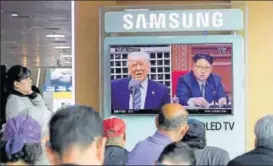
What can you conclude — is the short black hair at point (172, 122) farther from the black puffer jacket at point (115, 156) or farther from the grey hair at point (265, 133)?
the grey hair at point (265, 133)

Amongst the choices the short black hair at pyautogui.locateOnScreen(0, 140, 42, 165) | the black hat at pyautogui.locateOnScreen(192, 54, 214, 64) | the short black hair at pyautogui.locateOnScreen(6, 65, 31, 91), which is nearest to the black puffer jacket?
the short black hair at pyautogui.locateOnScreen(0, 140, 42, 165)

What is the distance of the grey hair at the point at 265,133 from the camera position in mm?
3490

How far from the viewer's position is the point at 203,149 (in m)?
3.56

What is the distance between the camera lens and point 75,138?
6.82 ft

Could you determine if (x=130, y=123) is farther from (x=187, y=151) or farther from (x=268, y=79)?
(x=187, y=151)

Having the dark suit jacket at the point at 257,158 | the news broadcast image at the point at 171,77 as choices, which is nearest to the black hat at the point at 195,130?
the dark suit jacket at the point at 257,158

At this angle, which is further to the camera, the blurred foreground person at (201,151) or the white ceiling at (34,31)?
the white ceiling at (34,31)

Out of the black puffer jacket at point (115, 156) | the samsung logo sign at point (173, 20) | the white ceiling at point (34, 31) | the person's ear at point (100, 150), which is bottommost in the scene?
the black puffer jacket at point (115, 156)

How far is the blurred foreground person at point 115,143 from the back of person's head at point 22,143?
50cm

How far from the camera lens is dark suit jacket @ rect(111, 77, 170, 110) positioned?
558 cm

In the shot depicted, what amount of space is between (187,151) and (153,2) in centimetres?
391

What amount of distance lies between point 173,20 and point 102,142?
139 inches

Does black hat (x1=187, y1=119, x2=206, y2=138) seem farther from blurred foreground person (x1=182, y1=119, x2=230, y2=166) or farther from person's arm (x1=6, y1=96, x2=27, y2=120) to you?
person's arm (x1=6, y1=96, x2=27, y2=120)

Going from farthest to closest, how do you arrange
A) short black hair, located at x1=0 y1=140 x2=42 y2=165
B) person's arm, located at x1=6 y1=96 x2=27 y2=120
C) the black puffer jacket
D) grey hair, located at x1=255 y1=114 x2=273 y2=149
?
person's arm, located at x1=6 y1=96 x2=27 y2=120 → grey hair, located at x1=255 y1=114 x2=273 y2=149 → the black puffer jacket → short black hair, located at x1=0 y1=140 x2=42 y2=165
